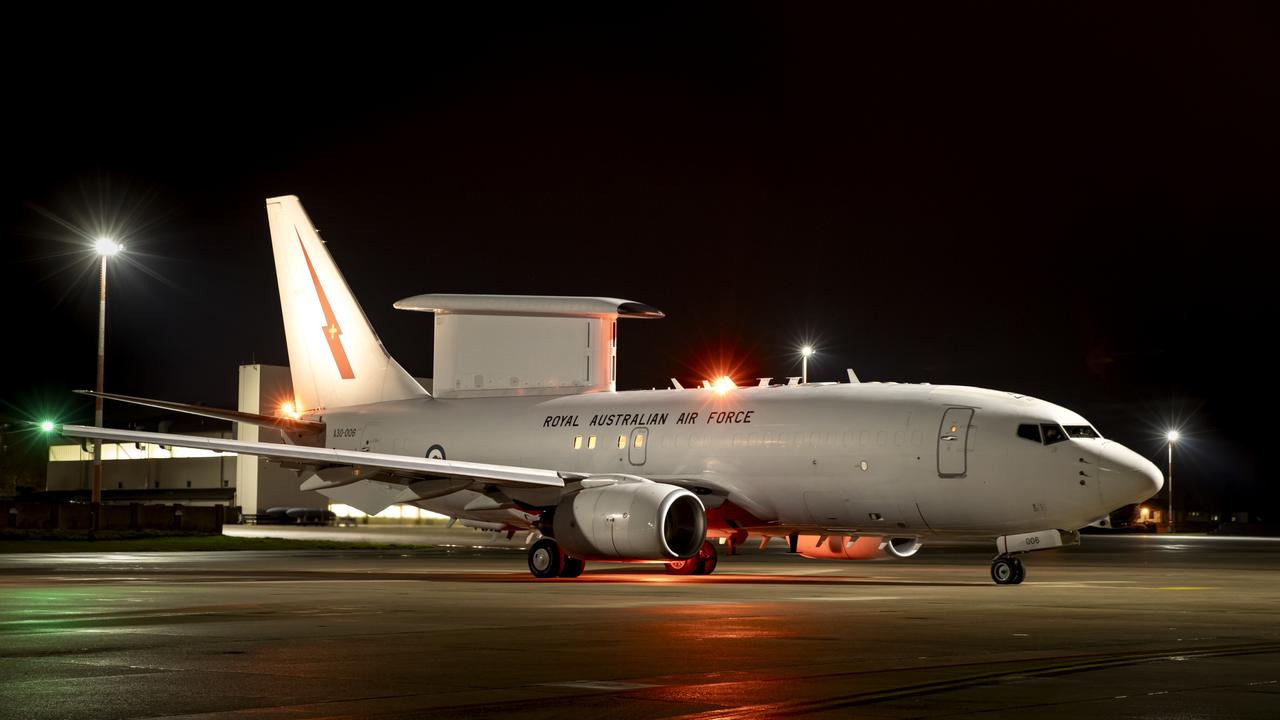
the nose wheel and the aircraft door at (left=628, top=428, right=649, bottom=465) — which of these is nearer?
the nose wheel

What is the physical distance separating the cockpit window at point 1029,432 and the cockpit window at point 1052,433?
14 cm

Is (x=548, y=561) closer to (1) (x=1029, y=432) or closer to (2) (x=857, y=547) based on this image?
(2) (x=857, y=547)

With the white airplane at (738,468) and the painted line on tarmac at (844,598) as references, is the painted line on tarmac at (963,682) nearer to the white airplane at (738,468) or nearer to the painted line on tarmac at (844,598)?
the painted line on tarmac at (844,598)

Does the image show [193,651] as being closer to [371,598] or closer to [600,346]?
[371,598]

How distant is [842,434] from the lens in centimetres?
2959

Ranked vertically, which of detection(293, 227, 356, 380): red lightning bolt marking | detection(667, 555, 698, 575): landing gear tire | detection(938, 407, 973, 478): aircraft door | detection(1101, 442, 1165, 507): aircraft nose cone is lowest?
detection(667, 555, 698, 575): landing gear tire

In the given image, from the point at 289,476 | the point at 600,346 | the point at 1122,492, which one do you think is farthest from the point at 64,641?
the point at 289,476

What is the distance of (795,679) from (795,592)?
1317cm

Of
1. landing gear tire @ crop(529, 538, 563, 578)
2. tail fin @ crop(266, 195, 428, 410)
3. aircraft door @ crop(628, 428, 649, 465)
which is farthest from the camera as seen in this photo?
tail fin @ crop(266, 195, 428, 410)

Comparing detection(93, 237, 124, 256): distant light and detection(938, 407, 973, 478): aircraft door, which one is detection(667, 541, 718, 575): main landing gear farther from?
detection(93, 237, 124, 256): distant light

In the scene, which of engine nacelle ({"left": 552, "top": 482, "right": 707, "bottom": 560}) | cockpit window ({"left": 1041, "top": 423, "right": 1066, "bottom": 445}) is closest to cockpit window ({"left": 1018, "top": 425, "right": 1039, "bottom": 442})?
cockpit window ({"left": 1041, "top": 423, "right": 1066, "bottom": 445})

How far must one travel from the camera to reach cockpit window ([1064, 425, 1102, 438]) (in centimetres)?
2786

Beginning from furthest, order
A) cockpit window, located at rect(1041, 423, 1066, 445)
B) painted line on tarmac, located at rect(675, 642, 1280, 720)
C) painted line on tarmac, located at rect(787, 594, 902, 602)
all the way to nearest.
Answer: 1. cockpit window, located at rect(1041, 423, 1066, 445)
2. painted line on tarmac, located at rect(787, 594, 902, 602)
3. painted line on tarmac, located at rect(675, 642, 1280, 720)

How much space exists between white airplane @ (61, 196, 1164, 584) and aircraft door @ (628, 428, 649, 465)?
4cm
